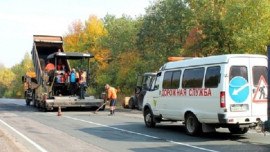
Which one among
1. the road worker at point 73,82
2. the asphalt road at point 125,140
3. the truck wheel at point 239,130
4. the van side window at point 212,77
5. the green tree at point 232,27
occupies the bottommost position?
the asphalt road at point 125,140

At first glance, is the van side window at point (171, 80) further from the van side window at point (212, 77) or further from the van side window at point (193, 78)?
the van side window at point (212, 77)

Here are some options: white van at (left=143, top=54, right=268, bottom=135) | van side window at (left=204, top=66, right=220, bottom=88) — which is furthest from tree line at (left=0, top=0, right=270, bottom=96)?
van side window at (left=204, top=66, right=220, bottom=88)

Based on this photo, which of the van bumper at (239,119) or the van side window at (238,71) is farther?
the van side window at (238,71)

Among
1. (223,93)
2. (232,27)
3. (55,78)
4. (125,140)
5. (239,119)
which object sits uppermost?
(232,27)

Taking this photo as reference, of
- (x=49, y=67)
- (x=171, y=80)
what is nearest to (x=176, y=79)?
(x=171, y=80)

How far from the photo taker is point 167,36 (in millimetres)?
34156

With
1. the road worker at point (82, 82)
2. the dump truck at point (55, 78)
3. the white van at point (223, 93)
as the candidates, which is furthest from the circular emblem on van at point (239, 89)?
the road worker at point (82, 82)

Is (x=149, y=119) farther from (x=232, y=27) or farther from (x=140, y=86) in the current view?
(x=232, y=27)

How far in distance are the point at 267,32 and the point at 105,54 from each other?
100 ft

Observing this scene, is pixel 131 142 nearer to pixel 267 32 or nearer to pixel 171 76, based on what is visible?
pixel 171 76

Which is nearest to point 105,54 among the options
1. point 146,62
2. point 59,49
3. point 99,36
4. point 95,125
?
point 99,36

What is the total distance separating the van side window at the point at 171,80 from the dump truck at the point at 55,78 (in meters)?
11.2

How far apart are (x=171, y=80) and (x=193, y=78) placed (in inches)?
52.1

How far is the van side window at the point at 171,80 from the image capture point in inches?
504
